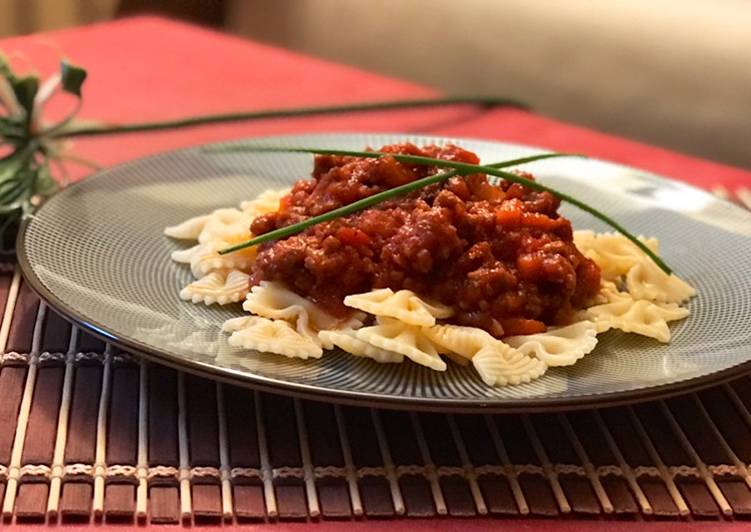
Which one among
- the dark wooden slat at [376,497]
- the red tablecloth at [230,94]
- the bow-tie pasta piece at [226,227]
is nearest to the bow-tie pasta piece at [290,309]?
the bow-tie pasta piece at [226,227]

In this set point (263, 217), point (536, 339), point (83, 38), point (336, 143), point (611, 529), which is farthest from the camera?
point (83, 38)

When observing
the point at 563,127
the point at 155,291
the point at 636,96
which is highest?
the point at 636,96

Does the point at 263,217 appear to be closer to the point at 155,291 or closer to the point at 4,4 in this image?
the point at 155,291

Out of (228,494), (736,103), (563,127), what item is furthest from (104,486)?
(736,103)

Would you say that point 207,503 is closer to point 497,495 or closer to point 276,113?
point 497,495

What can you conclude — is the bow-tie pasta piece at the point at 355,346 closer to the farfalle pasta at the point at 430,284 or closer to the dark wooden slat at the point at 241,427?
the farfalle pasta at the point at 430,284

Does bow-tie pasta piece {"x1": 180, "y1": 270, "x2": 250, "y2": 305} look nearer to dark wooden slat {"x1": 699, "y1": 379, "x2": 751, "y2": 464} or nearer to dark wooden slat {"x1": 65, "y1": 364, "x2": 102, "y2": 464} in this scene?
dark wooden slat {"x1": 65, "y1": 364, "x2": 102, "y2": 464}
